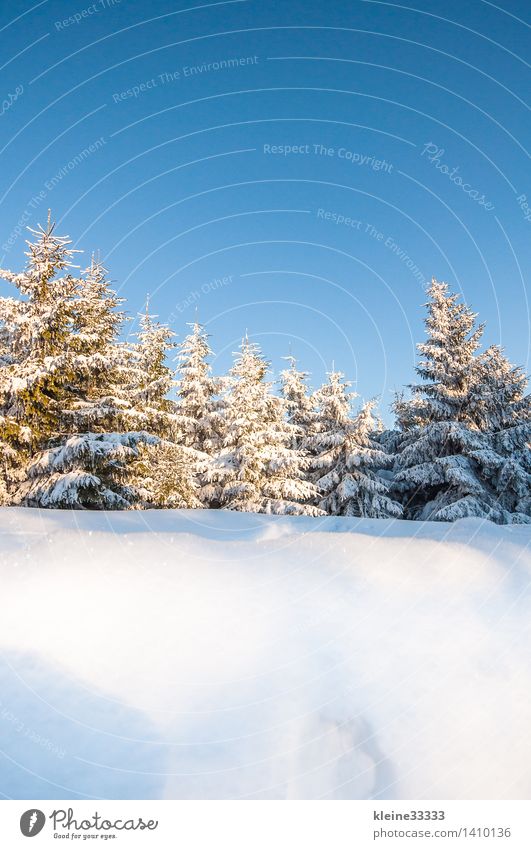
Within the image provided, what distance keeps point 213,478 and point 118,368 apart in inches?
294

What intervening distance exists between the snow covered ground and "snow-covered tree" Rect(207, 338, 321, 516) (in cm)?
1454

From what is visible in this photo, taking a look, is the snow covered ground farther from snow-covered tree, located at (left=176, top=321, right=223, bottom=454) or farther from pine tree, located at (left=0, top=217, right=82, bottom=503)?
snow-covered tree, located at (left=176, top=321, right=223, bottom=454)

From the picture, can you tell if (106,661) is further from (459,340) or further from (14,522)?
(459,340)

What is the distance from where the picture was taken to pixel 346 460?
76.0 feet

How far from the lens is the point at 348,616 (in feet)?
14.0

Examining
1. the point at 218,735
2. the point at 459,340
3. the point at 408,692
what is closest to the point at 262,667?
the point at 218,735

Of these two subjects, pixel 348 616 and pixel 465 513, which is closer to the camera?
pixel 348 616

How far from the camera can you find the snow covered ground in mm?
2906

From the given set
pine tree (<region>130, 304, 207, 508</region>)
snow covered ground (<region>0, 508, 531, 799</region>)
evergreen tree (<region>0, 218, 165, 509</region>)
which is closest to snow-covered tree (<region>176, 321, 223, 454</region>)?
pine tree (<region>130, 304, 207, 508</region>)
